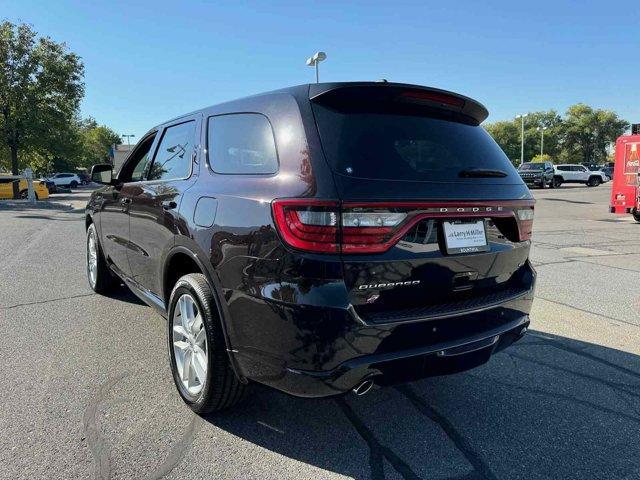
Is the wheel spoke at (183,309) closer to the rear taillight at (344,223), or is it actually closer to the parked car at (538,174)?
the rear taillight at (344,223)

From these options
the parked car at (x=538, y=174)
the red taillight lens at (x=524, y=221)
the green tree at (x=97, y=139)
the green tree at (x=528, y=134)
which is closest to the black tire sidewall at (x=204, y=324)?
the red taillight lens at (x=524, y=221)

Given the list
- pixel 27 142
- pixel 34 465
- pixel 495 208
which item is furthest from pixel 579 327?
pixel 27 142

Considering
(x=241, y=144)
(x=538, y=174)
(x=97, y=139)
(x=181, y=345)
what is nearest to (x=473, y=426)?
(x=181, y=345)

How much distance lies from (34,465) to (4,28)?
3113 centimetres

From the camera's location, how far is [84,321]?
4734mm

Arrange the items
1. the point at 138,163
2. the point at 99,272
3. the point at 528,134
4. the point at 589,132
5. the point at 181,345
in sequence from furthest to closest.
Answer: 1. the point at 528,134
2. the point at 589,132
3. the point at 99,272
4. the point at 138,163
5. the point at 181,345

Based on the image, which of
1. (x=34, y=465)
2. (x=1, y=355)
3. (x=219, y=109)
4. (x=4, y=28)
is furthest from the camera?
(x=4, y=28)

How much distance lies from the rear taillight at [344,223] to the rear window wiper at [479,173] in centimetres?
45

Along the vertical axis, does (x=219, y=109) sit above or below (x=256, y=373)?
above

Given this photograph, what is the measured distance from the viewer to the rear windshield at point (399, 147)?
2.39 meters

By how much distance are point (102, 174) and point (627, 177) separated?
15424 millimetres

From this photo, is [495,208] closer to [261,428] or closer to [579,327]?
[261,428]

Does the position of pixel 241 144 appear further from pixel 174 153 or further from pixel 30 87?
pixel 30 87

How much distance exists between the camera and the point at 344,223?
2.22 meters
